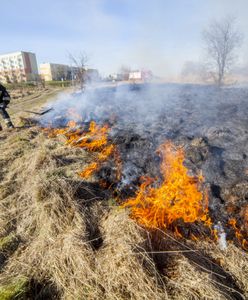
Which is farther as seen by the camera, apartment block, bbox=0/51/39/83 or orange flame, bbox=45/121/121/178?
apartment block, bbox=0/51/39/83

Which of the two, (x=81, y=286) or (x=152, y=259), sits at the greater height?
(x=152, y=259)

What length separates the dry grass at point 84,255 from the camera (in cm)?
231

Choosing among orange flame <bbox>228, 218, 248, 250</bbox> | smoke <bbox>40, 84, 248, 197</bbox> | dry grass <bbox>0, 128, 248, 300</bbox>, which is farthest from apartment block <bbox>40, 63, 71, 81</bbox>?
orange flame <bbox>228, 218, 248, 250</bbox>

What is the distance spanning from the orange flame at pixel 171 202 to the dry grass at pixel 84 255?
1.12 ft

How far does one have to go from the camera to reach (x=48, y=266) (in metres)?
2.64

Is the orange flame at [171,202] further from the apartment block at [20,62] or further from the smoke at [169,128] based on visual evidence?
the apartment block at [20,62]

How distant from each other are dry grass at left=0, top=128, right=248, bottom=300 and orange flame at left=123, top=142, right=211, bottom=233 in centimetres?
34

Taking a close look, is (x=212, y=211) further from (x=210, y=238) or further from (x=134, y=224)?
(x=134, y=224)

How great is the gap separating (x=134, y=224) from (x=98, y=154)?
2801 millimetres

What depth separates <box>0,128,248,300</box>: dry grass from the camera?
231 centimetres

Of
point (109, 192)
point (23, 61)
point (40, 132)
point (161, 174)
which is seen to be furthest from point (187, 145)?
point (23, 61)

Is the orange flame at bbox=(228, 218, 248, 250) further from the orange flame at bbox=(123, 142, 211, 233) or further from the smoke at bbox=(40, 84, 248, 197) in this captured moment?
the smoke at bbox=(40, 84, 248, 197)

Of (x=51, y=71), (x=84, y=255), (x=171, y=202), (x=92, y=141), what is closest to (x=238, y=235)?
(x=171, y=202)

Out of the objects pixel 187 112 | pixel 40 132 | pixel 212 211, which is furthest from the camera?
pixel 187 112
